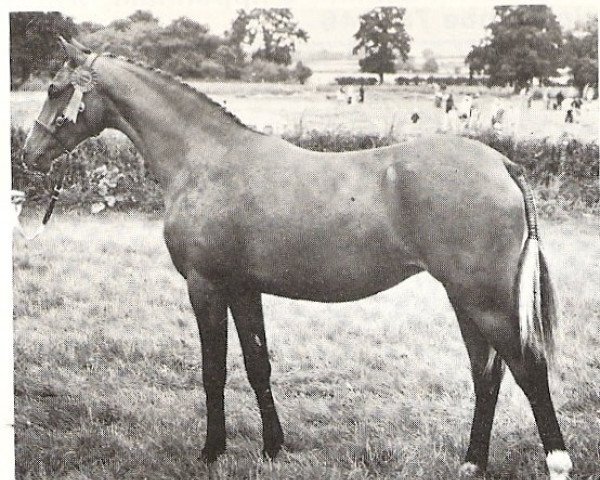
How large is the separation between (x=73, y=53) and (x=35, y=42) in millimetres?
408

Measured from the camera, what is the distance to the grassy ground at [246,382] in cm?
234

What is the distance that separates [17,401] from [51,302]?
1.36ft

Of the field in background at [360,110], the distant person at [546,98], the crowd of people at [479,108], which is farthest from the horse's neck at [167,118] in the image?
the distant person at [546,98]

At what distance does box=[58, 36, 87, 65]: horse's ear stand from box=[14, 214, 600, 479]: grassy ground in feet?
2.03

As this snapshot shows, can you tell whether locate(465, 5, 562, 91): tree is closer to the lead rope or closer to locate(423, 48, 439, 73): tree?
locate(423, 48, 439, 73): tree

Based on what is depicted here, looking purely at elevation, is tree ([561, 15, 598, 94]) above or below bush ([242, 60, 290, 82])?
above

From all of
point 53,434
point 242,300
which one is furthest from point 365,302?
point 53,434

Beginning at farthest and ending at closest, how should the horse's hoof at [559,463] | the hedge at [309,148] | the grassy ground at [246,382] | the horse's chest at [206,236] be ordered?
the hedge at [309,148] → the grassy ground at [246,382] → the horse's chest at [206,236] → the horse's hoof at [559,463]

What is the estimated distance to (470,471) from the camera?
2242 mm

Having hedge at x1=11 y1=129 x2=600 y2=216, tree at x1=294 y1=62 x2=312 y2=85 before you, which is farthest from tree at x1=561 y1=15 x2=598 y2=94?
tree at x1=294 y1=62 x2=312 y2=85

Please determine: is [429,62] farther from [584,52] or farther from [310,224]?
[310,224]

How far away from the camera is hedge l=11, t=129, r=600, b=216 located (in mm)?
2510

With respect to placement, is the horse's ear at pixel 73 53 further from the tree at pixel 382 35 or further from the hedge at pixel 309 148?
the tree at pixel 382 35

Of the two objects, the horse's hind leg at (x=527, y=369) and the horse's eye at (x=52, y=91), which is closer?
the horse's hind leg at (x=527, y=369)
